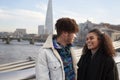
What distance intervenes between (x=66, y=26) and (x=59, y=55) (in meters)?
0.16

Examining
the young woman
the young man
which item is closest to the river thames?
the young woman

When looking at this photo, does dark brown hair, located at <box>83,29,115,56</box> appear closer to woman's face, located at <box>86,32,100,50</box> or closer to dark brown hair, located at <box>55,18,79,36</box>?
woman's face, located at <box>86,32,100,50</box>

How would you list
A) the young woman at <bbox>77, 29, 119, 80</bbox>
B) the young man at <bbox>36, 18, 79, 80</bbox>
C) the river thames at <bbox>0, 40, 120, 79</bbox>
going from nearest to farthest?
1. the young man at <bbox>36, 18, 79, 80</bbox>
2. the young woman at <bbox>77, 29, 119, 80</bbox>
3. the river thames at <bbox>0, 40, 120, 79</bbox>

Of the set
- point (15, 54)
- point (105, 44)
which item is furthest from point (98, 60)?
point (15, 54)

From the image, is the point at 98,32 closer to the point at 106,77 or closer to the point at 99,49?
the point at 99,49

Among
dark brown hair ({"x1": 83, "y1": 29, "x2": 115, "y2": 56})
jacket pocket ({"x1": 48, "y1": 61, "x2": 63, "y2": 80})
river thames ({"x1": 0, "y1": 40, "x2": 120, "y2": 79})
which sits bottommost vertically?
river thames ({"x1": 0, "y1": 40, "x2": 120, "y2": 79})

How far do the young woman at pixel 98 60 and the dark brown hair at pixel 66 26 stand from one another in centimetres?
23

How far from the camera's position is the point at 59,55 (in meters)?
1.72

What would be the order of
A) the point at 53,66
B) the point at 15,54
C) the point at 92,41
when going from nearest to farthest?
the point at 53,66 → the point at 92,41 → the point at 15,54

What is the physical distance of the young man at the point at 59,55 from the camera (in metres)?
1.66

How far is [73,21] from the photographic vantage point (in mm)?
1740

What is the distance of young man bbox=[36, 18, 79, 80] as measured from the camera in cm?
166

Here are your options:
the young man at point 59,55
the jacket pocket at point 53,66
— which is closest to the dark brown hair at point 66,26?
the young man at point 59,55

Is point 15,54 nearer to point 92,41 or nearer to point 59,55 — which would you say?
point 92,41
